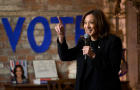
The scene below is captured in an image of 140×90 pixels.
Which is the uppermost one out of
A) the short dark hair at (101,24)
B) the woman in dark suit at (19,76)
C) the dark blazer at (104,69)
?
the short dark hair at (101,24)

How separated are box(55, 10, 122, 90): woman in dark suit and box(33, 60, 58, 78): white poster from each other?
2.86 meters

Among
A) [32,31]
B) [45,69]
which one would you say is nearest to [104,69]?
[45,69]

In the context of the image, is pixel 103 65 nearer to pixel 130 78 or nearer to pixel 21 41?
pixel 130 78

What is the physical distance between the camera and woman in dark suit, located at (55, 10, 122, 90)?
1.80m

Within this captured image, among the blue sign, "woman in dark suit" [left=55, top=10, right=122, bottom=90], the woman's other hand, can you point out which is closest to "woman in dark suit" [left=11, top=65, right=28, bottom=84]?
the blue sign

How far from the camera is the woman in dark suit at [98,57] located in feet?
5.89

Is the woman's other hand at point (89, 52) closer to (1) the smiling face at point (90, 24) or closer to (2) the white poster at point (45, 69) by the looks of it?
(1) the smiling face at point (90, 24)

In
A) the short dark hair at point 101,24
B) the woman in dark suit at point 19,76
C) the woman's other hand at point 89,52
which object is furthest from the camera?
the woman in dark suit at point 19,76

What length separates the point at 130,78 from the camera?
4.52 m

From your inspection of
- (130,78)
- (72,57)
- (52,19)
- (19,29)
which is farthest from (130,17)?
(72,57)

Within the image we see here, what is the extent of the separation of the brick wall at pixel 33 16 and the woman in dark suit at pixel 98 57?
3.00m

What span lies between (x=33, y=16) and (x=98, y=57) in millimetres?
3295

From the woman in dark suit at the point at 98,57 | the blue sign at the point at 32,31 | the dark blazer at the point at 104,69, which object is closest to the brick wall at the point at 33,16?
the blue sign at the point at 32,31

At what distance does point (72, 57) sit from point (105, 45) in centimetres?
29
